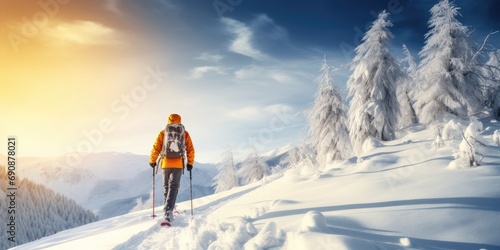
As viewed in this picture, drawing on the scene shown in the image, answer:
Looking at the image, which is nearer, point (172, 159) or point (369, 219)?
point (369, 219)

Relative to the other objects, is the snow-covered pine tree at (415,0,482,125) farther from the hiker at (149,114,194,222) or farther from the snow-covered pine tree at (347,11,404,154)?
the hiker at (149,114,194,222)

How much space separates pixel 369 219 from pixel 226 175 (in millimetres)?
33993

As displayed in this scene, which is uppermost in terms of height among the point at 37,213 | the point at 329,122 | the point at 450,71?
the point at 450,71

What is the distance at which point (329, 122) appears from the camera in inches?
922

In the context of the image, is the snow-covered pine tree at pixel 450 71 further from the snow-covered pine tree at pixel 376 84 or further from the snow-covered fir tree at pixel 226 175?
the snow-covered fir tree at pixel 226 175

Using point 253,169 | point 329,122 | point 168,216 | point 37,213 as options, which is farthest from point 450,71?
point 37,213

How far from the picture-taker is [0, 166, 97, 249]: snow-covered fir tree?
1681 inches

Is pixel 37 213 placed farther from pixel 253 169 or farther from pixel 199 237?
pixel 199 237

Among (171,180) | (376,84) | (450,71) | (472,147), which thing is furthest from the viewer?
(376,84)

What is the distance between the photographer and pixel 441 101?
18.8 meters

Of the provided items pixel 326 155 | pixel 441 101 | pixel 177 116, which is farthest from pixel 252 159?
pixel 177 116

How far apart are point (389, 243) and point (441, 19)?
2091cm

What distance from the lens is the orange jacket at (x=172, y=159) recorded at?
7.14 m

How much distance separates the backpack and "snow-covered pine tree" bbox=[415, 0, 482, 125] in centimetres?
1817
